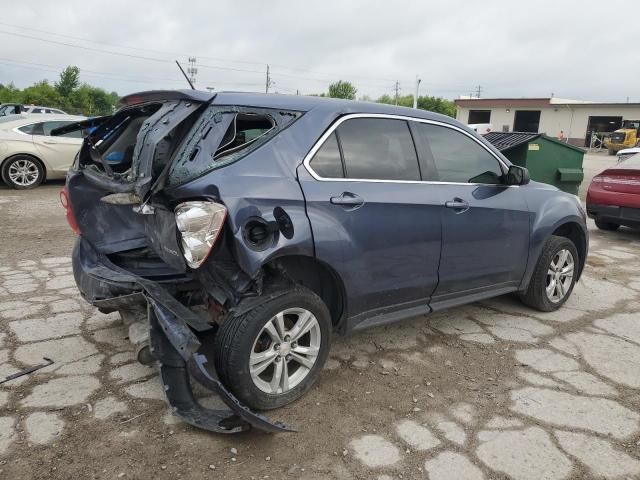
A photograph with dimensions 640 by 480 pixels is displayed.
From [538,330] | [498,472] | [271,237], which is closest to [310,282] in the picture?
[271,237]

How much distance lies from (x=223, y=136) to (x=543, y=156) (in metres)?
6.78

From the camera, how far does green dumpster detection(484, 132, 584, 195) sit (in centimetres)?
811

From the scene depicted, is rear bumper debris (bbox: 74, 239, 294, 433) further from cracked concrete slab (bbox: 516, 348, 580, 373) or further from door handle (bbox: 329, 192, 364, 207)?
cracked concrete slab (bbox: 516, 348, 580, 373)

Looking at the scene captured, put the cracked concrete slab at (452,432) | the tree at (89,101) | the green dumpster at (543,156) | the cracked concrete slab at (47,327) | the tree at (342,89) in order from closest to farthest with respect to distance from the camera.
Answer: the cracked concrete slab at (452,432) < the cracked concrete slab at (47,327) < the green dumpster at (543,156) < the tree at (89,101) < the tree at (342,89)

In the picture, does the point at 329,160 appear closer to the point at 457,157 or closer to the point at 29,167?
the point at 457,157

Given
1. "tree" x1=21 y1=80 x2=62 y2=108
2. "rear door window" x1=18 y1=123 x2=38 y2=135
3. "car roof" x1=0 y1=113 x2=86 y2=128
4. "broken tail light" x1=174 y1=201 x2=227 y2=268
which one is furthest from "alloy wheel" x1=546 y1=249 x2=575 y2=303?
"tree" x1=21 y1=80 x2=62 y2=108

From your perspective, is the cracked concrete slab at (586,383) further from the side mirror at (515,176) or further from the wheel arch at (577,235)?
the wheel arch at (577,235)

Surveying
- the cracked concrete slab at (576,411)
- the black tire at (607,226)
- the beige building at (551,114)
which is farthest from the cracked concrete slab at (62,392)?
the beige building at (551,114)

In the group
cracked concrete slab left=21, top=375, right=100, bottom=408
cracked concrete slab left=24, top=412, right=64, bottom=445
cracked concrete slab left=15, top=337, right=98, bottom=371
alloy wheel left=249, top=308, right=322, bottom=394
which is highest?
alloy wheel left=249, top=308, right=322, bottom=394

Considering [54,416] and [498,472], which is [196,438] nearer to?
[54,416]

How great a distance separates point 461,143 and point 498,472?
2.28 meters

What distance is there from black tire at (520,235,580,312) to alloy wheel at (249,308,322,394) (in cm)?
234

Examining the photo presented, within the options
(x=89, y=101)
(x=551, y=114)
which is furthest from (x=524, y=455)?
(x=89, y=101)

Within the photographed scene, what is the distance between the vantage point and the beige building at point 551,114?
45.0 m
